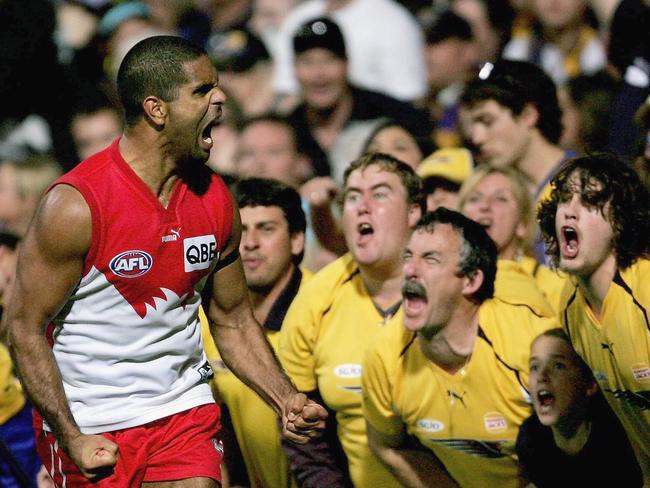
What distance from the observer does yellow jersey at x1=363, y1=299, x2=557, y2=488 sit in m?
5.41

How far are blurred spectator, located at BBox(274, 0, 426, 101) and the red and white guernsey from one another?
464 cm

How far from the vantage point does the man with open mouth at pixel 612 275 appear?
482 cm

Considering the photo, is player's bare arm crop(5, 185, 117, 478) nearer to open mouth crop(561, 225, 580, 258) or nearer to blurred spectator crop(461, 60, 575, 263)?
open mouth crop(561, 225, 580, 258)

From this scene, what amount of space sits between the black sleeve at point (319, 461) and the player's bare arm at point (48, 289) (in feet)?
5.87

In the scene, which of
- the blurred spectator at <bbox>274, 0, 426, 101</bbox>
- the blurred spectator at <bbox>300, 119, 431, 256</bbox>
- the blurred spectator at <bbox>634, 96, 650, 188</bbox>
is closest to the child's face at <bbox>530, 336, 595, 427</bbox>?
the blurred spectator at <bbox>634, 96, 650, 188</bbox>

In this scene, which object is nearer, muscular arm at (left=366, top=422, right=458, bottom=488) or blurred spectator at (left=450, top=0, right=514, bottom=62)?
muscular arm at (left=366, top=422, right=458, bottom=488)

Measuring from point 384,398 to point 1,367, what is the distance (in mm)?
1906

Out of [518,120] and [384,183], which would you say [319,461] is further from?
[518,120]

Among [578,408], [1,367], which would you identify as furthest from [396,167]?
[1,367]

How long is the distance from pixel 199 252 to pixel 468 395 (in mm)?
1416

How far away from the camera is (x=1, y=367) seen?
20.8 feet

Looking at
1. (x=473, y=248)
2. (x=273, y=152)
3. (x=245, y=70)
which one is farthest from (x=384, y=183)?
(x=245, y=70)

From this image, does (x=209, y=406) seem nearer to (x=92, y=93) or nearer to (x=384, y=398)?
(x=384, y=398)

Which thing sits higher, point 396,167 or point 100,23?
point 100,23
